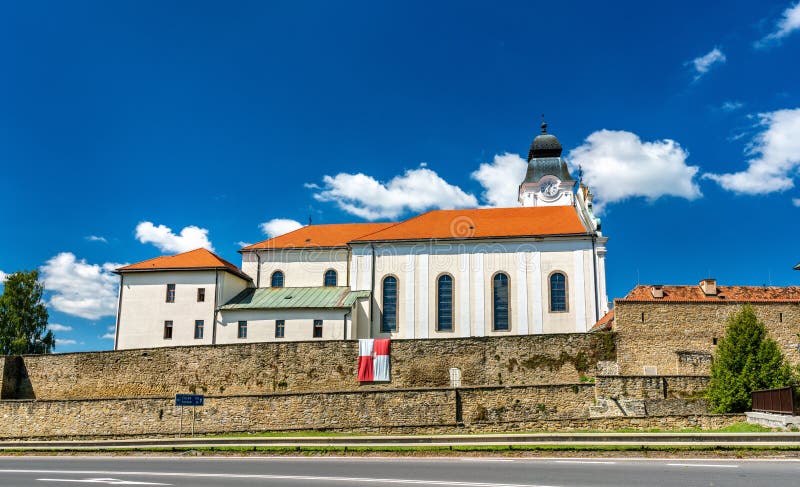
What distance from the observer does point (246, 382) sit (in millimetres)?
36469

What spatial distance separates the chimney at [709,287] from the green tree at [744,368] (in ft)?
19.6

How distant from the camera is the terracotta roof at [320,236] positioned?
5125 centimetres

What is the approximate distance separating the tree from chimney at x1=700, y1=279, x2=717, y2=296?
5159cm

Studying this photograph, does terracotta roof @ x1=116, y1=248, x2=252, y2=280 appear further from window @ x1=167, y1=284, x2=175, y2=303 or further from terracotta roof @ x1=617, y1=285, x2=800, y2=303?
terracotta roof @ x1=617, y1=285, x2=800, y2=303

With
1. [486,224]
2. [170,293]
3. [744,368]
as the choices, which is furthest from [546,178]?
[744,368]

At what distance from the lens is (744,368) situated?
87.4 feet

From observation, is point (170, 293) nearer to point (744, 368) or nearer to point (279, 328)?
point (279, 328)

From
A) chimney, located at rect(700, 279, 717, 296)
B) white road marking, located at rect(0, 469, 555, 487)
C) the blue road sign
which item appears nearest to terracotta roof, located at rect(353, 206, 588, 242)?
chimney, located at rect(700, 279, 717, 296)

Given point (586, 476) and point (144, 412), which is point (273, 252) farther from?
point (586, 476)

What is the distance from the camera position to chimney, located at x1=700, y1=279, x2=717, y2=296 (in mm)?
33781

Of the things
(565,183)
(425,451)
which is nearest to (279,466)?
(425,451)

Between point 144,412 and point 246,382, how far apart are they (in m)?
5.91

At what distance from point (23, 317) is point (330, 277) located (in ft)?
91.1

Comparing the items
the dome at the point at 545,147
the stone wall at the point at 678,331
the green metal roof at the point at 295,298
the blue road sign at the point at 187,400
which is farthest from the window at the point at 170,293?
the dome at the point at 545,147
